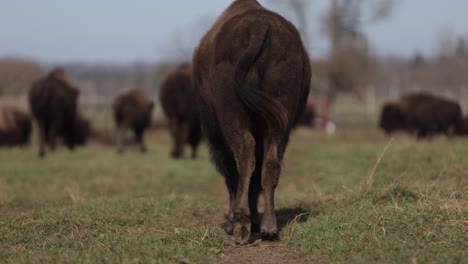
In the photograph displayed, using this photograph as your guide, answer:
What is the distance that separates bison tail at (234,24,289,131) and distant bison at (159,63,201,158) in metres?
9.16

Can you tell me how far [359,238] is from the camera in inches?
164

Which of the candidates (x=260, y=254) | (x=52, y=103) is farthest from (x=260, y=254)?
(x=52, y=103)

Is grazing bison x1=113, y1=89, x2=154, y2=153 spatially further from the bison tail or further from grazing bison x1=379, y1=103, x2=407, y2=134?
the bison tail

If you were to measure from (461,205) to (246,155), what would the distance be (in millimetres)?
1880

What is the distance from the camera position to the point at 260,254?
4.19m

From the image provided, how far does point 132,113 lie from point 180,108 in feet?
14.4

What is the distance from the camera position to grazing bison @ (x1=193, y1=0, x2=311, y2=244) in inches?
179

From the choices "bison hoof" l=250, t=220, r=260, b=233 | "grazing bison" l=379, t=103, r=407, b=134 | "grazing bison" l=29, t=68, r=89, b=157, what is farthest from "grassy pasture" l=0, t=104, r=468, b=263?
"grazing bison" l=379, t=103, r=407, b=134

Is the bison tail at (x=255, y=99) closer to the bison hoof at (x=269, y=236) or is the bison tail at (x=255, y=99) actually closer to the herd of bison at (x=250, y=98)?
the herd of bison at (x=250, y=98)

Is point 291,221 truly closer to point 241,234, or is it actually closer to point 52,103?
point 241,234

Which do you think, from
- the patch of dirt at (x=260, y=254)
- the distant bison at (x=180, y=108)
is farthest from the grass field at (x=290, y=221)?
the distant bison at (x=180, y=108)

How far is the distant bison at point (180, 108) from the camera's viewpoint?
13945mm

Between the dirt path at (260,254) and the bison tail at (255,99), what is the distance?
2.98 ft

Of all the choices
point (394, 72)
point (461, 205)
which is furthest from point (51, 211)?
point (394, 72)
